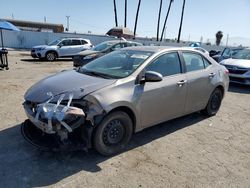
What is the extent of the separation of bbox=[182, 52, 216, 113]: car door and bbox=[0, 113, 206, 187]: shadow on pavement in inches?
50.1

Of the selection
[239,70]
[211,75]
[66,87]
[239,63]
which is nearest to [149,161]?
[66,87]

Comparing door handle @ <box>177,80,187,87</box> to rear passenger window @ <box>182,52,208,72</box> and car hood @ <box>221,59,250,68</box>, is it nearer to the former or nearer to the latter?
rear passenger window @ <box>182,52,208,72</box>

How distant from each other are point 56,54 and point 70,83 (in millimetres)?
13807

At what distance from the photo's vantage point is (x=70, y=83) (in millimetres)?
3629

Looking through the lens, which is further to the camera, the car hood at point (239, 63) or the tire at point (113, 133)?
the car hood at point (239, 63)

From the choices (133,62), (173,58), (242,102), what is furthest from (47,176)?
(242,102)

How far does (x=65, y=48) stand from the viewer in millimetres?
16891

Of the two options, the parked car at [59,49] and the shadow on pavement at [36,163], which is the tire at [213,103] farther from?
the parked car at [59,49]

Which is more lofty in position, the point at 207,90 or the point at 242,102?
the point at 207,90

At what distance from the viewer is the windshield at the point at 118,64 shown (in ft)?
13.0

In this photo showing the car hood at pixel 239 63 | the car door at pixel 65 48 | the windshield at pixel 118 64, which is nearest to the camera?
the windshield at pixel 118 64

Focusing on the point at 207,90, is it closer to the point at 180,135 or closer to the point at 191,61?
the point at 191,61

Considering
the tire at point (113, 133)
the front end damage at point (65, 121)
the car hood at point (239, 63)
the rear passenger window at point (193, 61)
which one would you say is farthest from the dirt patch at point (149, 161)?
the car hood at point (239, 63)

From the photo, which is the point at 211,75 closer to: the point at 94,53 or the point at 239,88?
the point at 239,88
